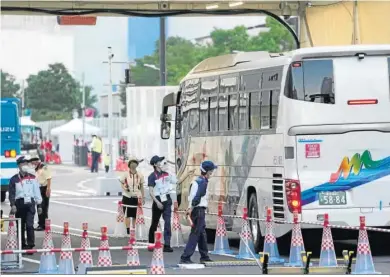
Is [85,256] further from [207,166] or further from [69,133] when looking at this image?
[69,133]

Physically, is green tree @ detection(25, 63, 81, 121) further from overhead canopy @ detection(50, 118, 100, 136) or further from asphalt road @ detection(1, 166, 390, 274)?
asphalt road @ detection(1, 166, 390, 274)

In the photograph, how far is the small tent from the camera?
81444 millimetres

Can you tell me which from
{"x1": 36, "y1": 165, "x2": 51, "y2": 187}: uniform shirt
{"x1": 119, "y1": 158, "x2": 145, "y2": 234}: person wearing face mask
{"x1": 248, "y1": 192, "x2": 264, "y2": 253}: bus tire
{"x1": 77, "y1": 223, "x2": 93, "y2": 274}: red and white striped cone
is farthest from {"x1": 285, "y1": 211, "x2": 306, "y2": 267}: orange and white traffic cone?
{"x1": 36, "y1": 165, "x2": 51, "y2": 187}: uniform shirt

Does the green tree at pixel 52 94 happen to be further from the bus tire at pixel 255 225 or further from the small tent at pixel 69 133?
the bus tire at pixel 255 225

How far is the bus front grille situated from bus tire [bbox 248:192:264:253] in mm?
798

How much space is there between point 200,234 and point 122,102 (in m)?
102

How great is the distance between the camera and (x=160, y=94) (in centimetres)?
3669

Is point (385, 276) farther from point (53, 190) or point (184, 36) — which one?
point (184, 36)

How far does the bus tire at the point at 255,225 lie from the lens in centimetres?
2080

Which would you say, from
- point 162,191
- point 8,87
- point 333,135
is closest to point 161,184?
point 162,191

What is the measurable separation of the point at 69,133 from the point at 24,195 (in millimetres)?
61847

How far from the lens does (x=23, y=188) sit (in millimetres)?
21703

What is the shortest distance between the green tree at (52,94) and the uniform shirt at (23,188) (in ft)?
311

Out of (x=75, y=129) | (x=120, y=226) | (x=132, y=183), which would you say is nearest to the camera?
(x=132, y=183)
